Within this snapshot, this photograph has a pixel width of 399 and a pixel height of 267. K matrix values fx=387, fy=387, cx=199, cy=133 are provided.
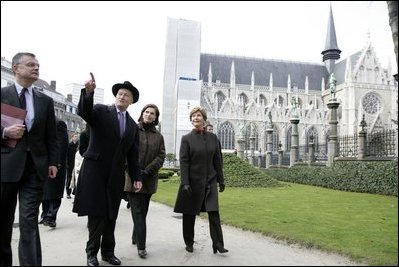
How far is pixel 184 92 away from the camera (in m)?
50.3

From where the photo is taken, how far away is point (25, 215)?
144 inches

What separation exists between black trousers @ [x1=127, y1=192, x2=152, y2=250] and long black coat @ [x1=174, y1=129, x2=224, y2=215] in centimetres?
41

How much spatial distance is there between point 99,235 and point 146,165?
3.95ft

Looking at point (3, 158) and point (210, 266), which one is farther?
point (210, 266)

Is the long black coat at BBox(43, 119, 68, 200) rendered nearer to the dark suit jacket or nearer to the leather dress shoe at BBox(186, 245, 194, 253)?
the dark suit jacket

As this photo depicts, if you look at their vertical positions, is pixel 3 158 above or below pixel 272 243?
above

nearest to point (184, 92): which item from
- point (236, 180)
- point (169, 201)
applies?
point (236, 180)

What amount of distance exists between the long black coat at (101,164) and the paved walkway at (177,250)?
622 millimetres

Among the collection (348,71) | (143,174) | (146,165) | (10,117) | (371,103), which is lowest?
(143,174)

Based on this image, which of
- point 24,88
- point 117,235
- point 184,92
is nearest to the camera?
point 24,88

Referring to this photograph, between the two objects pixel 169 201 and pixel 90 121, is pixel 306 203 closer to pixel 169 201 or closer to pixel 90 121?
pixel 169 201

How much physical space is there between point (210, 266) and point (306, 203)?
6.60m

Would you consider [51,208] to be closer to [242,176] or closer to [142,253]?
[142,253]

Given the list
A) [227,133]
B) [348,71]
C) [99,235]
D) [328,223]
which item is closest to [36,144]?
[99,235]
